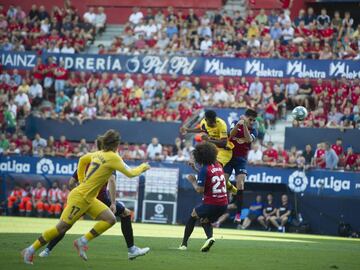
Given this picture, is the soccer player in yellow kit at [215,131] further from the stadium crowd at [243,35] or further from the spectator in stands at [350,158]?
the stadium crowd at [243,35]

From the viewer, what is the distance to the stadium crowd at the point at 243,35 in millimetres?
32938

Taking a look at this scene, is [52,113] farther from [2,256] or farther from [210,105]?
[2,256]

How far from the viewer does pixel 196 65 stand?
34.0m

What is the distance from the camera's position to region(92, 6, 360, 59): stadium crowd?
32938 millimetres

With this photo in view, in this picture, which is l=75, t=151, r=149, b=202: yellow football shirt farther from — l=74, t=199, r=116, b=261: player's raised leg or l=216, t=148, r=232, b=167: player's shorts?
l=216, t=148, r=232, b=167: player's shorts

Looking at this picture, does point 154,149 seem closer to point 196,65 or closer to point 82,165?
point 196,65

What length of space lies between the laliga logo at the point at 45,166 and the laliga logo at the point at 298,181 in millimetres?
8788

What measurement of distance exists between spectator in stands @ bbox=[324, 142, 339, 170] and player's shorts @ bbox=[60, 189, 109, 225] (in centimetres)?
1664

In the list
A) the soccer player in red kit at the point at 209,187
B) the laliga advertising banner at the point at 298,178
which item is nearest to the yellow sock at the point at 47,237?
the soccer player in red kit at the point at 209,187

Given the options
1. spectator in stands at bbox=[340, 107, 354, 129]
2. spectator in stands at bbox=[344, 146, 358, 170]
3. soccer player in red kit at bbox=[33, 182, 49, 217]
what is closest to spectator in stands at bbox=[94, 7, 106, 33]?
soccer player in red kit at bbox=[33, 182, 49, 217]

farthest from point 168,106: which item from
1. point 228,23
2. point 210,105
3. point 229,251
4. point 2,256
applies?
point 2,256

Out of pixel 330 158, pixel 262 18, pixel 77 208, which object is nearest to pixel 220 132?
pixel 77 208

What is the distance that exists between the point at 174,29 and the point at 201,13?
103 inches

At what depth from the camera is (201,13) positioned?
38.0m
